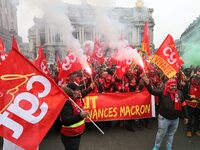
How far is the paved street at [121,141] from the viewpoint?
5164 millimetres

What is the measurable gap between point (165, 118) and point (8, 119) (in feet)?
10.4

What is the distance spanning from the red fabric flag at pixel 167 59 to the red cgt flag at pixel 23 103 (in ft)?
13.3

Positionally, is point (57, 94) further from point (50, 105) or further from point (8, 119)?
point (8, 119)

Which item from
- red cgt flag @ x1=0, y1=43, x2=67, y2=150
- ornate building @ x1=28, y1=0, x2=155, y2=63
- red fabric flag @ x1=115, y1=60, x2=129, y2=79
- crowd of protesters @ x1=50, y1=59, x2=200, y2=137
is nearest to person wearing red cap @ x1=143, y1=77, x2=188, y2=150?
crowd of protesters @ x1=50, y1=59, x2=200, y2=137

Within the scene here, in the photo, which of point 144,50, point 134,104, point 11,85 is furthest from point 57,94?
point 144,50

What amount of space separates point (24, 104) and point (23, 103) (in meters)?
0.02

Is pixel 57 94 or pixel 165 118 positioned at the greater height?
pixel 57 94

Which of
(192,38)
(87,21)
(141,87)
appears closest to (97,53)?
(87,21)

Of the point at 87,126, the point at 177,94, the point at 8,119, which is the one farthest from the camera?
the point at 87,126

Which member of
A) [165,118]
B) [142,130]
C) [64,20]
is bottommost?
[142,130]

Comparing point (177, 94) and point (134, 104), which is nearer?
point (177, 94)

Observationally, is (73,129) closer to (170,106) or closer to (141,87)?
(170,106)

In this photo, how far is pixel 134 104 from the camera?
6168 mm

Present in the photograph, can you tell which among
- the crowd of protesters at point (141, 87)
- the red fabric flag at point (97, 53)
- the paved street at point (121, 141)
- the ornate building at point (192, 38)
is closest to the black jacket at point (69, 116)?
the crowd of protesters at point (141, 87)
